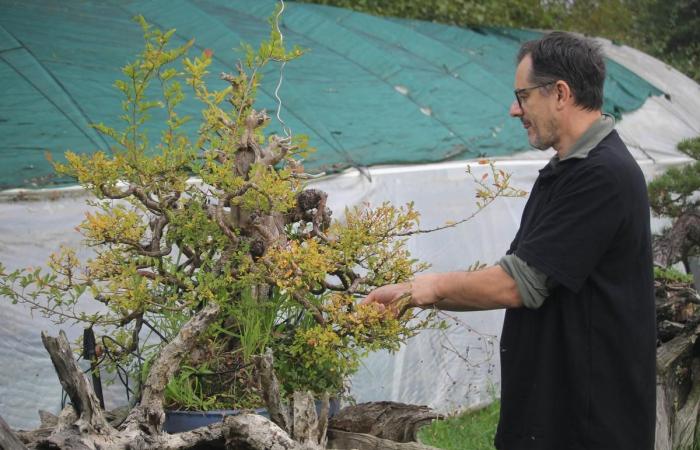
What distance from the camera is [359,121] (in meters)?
6.37

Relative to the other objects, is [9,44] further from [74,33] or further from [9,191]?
[9,191]

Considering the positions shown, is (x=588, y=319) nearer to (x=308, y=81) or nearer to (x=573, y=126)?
(x=573, y=126)

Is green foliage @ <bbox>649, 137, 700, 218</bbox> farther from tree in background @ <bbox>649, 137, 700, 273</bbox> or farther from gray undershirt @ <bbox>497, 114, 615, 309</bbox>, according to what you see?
gray undershirt @ <bbox>497, 114, 615, 309</bbox>

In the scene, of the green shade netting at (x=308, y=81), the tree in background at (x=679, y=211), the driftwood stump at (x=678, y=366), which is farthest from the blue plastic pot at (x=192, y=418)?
the tree in background at (x=679, y=211)

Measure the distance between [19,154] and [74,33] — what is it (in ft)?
4.96

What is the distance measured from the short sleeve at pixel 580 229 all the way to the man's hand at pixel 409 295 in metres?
0.30

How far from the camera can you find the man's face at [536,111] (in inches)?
104

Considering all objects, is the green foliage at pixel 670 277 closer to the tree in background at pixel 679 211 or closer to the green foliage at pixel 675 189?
the tree in background at pixel 679 211

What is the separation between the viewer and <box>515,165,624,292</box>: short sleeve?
2.48 metres

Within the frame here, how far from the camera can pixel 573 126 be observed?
2633 mm

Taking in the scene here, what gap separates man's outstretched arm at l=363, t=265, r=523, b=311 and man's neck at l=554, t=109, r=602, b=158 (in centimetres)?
37

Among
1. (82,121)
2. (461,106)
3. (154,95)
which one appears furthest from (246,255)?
(461,106)

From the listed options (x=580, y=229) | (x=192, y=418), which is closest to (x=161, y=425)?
(x=192, y=418)

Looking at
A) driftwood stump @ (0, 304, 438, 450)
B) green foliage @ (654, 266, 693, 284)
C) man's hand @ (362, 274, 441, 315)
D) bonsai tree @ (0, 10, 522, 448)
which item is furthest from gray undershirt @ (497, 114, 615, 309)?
green foliage @ (654, 266, 693, 284)
